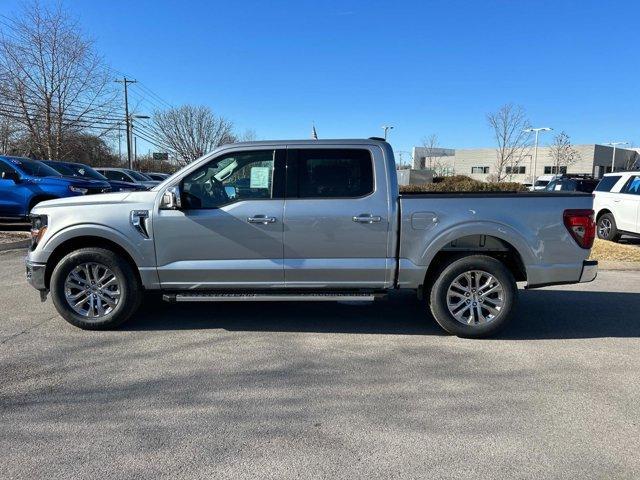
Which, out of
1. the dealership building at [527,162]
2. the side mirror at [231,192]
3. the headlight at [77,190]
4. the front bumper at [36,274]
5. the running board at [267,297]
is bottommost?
the running board at [267,297]

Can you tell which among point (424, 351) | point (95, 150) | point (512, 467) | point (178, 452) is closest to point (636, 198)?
point (424, 351)

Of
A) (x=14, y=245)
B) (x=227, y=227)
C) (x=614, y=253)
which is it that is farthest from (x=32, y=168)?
(x=614, y=253)

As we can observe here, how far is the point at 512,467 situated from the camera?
290 centimetres

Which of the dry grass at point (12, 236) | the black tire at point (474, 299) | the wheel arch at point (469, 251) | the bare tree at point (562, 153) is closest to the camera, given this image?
the black tire at point (474, 299)

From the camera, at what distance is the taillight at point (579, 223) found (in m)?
5.02

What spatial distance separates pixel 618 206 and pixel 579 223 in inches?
334

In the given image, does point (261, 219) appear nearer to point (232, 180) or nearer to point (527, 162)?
point (232, 180)

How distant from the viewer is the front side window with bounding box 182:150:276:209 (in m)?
5.18

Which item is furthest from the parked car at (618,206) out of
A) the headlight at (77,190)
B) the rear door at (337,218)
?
the headlight at (77,190)

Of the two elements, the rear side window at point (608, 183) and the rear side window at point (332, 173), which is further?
the rear side window at point (608, 183)

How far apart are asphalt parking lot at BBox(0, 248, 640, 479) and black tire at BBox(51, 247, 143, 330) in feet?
0.45

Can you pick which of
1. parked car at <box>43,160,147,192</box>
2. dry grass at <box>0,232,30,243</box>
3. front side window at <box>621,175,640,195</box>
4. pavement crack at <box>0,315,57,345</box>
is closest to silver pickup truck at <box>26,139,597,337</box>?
pavement crack at <box>0,315,57,345</box>

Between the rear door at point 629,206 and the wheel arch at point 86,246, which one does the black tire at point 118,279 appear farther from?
the rear door at point 629,206

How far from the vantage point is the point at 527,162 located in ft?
244
